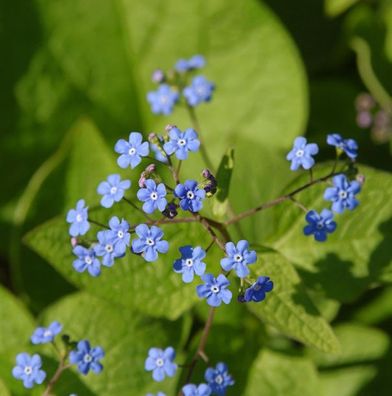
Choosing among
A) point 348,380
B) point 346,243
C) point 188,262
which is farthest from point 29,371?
point 348,380

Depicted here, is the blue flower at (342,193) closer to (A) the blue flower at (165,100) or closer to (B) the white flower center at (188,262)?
(B) the white flower center at (188,262)

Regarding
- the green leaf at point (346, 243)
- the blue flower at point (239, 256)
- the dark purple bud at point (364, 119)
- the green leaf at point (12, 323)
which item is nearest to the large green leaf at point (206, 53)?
the dark purple bud at point (364, 119)

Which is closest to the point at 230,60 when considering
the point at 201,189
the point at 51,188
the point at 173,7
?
the point at 173,7

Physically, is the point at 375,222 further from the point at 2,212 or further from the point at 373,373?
the point at 2,212

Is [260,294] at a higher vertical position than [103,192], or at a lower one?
lower

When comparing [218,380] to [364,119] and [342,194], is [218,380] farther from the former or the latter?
[364,119]

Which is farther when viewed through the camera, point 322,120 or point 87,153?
point 322,120

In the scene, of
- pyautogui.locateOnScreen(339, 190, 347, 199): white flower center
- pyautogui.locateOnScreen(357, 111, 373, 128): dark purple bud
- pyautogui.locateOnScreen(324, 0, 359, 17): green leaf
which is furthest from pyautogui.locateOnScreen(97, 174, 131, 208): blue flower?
pyautogui.locateOnScreen(357, 111, 373, 128): dark purple bud
